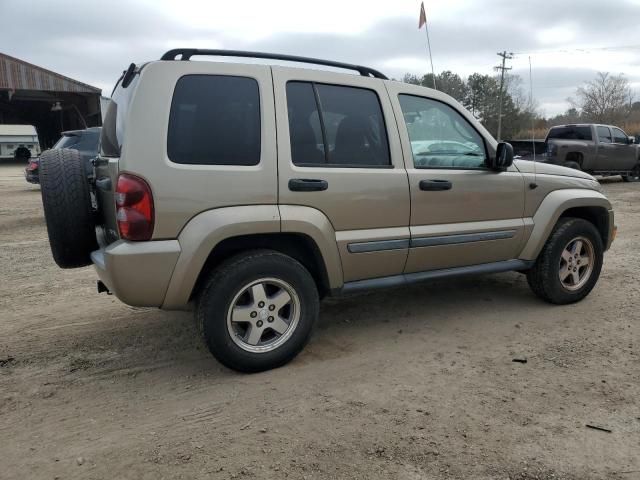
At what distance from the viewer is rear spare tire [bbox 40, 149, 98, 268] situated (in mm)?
3256

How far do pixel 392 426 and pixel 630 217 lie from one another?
9.19m

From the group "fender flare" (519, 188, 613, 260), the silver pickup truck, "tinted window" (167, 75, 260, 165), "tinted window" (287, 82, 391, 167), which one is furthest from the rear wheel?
"tinted window" (167, 75, 260, 165)

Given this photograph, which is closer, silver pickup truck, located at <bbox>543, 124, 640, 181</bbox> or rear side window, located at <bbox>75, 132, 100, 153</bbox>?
rear side window, located at <bbox>75, 132, 100, 153</bbox>

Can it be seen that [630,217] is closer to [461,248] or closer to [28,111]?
[461,248]

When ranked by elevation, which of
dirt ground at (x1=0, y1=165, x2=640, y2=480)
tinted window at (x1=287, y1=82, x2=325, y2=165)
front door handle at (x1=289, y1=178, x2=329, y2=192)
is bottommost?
dirt ground at (x1=0, y1=165, x2=640, y2=480)

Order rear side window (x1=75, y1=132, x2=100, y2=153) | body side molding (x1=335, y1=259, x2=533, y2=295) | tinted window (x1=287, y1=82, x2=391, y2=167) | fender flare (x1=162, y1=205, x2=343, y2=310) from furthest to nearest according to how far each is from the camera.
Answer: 1. rear side window (x1=75, y1=132, x2=100, y2=153)
2. body side molding (x1=335, y1=259, x2=533, y2=295)
3. tinted window (x1=287, y1=82, x2=391, y2=167)
4. fender flare (x1=162, y1=205, x2=343, y2=310)

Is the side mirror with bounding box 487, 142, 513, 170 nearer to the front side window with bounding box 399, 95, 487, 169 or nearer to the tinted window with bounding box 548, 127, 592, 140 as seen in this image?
the front side window with bounding box 399, 95, 487, 169

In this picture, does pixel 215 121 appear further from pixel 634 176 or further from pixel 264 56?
pixel 634 176

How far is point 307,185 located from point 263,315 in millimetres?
882

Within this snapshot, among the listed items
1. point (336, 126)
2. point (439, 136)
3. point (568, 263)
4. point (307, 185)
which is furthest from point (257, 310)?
point (568, 263)

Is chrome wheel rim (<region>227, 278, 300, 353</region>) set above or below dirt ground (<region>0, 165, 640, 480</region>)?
above

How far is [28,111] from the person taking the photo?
147ft

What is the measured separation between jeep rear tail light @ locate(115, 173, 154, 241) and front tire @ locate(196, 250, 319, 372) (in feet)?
1.74

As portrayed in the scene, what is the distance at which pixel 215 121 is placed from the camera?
3.12 meters
